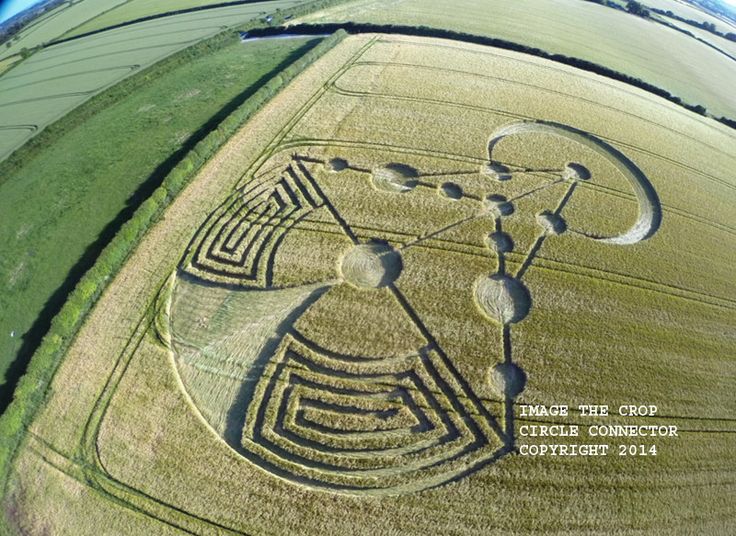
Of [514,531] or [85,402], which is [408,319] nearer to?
[514,531]

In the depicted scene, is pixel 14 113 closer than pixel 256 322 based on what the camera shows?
No

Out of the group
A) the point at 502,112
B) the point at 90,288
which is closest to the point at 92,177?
the point at 90,288

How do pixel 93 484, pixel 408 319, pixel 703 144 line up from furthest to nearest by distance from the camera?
1. pixel 703 144
2. pixel 408 319
3. pixel 93 484

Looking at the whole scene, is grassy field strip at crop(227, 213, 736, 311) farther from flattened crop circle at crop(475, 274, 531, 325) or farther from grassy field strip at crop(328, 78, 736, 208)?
grassy field strip at crop(328, 78, 736, 208)

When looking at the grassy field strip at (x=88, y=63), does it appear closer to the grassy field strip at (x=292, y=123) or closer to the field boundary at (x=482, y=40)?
the field boundary at (x=482, y=40)

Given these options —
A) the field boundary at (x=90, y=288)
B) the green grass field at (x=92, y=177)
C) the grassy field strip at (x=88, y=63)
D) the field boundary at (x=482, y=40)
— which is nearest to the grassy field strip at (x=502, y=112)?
the field boundary at (x=90, y=288)

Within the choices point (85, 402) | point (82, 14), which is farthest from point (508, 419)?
point (82, 14)

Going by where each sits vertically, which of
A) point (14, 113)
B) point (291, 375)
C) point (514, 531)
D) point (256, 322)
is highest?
point (14, 113)
